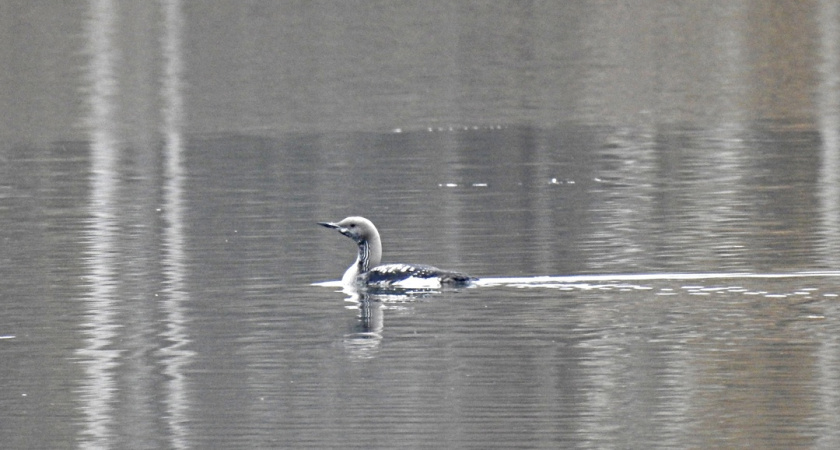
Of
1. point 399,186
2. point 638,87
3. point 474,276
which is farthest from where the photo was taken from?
point 638,87

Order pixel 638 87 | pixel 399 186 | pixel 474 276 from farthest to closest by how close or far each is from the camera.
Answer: pixel 638 87 < pixel 399 186 < pixel 474 276

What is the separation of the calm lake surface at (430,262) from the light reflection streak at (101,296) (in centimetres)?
4

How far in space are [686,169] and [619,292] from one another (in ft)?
30.8

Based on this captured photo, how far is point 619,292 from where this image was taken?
13.2 metres

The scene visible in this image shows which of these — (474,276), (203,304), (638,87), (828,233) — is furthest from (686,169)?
(638,87)

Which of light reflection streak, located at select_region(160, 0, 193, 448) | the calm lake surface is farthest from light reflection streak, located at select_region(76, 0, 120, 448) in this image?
light reflection streak, located at select_region(160, 0, 193, 448)

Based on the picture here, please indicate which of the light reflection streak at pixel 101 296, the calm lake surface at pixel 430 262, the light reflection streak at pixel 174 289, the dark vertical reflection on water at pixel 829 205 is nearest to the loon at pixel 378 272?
the calm lake surface at pixel 430 262

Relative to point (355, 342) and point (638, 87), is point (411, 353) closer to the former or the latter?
point (355, 342)

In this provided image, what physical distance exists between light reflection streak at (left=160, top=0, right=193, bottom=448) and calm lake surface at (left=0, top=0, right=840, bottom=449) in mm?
41

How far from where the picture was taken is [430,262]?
1527 cm

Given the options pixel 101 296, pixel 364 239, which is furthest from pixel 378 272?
pixel 101 296

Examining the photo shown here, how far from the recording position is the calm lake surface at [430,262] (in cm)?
977

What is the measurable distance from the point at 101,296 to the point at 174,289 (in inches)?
22.3

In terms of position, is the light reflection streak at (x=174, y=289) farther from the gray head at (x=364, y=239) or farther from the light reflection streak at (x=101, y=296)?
the gray head at (x=364, y=239)
